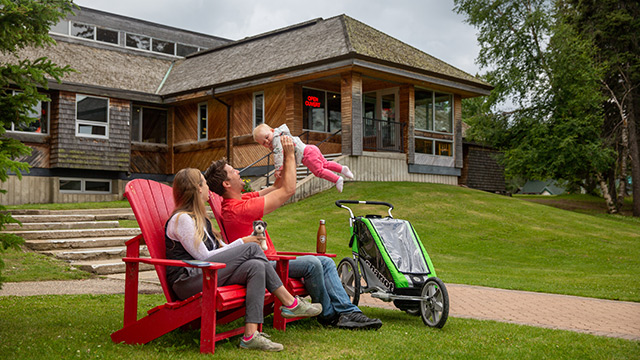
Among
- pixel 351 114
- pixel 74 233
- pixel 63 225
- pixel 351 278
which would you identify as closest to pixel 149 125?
pixel 351 114

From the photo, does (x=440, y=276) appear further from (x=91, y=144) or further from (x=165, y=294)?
(x=91, y=144)

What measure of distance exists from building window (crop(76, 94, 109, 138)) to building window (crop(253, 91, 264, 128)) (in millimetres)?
5403

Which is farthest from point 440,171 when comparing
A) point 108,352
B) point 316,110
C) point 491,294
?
point 108,352

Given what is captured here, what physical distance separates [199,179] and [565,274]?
9.14 meters

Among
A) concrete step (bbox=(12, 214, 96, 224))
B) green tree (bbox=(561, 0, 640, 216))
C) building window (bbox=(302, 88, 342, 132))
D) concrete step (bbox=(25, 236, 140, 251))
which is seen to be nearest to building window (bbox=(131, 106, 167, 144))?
building window (bbox=(302, 88, 342, 132))

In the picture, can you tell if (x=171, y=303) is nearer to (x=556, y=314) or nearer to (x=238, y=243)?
(x=238, y=243)

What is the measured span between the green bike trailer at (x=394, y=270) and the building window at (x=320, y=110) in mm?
15224

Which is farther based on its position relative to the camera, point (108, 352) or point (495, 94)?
point (495, 94)

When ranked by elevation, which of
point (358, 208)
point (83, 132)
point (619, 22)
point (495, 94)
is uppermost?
point (619, 22)

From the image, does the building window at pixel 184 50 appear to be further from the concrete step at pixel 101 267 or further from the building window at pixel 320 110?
the concrete step at pixel 101 267

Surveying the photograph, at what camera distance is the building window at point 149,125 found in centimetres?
2394

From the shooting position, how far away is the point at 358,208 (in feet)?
56.9

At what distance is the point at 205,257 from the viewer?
462cm

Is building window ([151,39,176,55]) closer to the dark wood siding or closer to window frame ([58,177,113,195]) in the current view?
the dark wood siding
